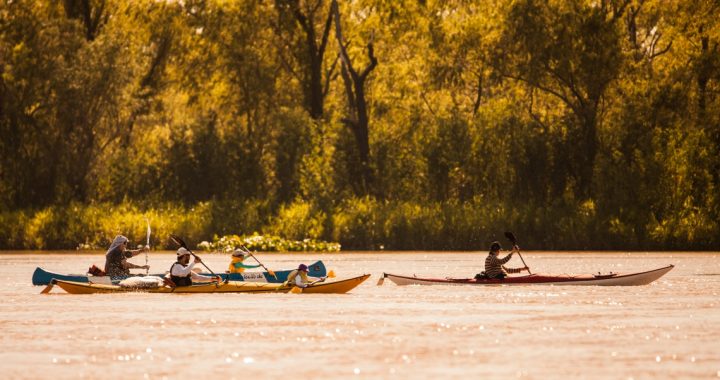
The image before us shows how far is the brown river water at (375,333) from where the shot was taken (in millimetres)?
18406

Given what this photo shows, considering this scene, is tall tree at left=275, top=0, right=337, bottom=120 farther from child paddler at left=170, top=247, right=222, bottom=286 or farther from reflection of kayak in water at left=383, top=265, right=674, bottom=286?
child paddler at left=170, top=247, right=222, bottom=286

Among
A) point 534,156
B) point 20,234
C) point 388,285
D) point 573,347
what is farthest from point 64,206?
point 573,347

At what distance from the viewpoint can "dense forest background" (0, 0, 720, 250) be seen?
60.1m

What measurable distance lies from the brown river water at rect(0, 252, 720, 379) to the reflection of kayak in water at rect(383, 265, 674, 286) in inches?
10.0

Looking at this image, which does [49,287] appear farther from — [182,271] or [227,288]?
[227,288]

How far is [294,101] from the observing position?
2980 inches

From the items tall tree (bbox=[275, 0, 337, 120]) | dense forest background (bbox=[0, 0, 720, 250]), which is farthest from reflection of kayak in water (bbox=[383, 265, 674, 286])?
tall tree (bbox=[275, 0, 337, 120])

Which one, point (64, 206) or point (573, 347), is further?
point (64, 206)

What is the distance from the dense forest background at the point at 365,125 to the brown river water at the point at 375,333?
2176 centimetres

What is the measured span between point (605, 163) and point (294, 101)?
20.4 meters

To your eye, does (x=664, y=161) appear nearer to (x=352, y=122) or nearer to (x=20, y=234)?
(x=352, y=122)

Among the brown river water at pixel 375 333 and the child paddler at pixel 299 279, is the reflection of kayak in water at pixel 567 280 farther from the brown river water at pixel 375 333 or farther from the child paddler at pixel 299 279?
the child paddler at pixel 299 279

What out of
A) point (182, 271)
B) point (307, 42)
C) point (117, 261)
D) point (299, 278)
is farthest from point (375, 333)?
point (307, 42)

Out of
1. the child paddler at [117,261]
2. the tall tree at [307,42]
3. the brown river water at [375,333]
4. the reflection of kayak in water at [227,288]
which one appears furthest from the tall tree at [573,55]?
the child paddler at [117,261]
